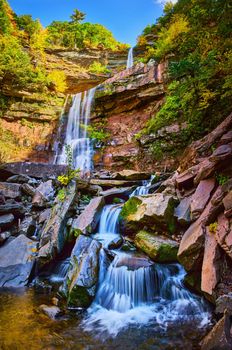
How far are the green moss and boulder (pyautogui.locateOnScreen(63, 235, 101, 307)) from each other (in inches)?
57.2

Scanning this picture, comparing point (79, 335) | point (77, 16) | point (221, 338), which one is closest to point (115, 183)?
point (79, 335)

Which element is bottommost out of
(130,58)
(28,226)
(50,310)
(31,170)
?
(50,310)

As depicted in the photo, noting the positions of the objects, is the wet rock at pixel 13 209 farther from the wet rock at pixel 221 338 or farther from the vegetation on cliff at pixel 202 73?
the vegetation on cliff at pixel 202 73

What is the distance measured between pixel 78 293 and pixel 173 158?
29.0ft

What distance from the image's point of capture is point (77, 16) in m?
29.6

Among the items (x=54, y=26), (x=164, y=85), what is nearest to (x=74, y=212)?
(x=164, y=85)

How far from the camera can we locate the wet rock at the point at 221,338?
3395 mm

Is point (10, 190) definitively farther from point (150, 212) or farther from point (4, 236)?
point (150, 212)

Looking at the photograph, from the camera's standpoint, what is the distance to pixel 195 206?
242 inches

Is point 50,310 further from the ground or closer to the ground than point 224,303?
closer to the ground

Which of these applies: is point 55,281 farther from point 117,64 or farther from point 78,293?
point 117,64

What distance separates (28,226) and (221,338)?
21.8 feet

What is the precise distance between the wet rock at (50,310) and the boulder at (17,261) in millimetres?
1497

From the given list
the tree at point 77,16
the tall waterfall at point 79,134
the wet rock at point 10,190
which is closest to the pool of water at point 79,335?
the wet rock at point 10,190
